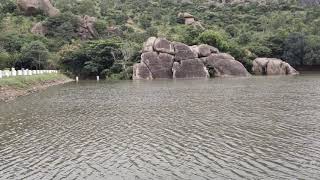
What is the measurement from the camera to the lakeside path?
155 feet

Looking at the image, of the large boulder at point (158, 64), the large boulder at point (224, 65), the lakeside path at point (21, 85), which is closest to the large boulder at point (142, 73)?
the large boulder at point (158, 64)

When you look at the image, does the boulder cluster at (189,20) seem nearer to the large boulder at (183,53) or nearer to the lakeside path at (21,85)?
the large boulder at (183,53)

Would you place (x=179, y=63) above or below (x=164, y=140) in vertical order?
above

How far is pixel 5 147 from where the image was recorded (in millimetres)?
21547

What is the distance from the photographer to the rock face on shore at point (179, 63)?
280ft

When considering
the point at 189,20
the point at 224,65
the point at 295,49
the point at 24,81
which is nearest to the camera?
the point at 24,81

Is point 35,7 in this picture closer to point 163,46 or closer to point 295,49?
point 163,46

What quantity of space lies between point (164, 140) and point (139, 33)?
9434 centimetres

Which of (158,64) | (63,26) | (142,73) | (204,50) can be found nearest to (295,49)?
(204,50)

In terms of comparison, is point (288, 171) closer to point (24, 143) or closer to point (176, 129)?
point (176, 129)

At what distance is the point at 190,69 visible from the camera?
3361 inches

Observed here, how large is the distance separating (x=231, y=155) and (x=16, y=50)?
3476 inches

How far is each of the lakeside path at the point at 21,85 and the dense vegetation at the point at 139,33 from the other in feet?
63.3

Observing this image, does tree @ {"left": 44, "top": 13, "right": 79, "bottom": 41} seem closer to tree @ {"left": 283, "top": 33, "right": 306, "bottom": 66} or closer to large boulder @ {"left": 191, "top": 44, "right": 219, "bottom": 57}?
large boulder @ {"left": 191, "top": 44, "right": 219, "bottom": 57}
